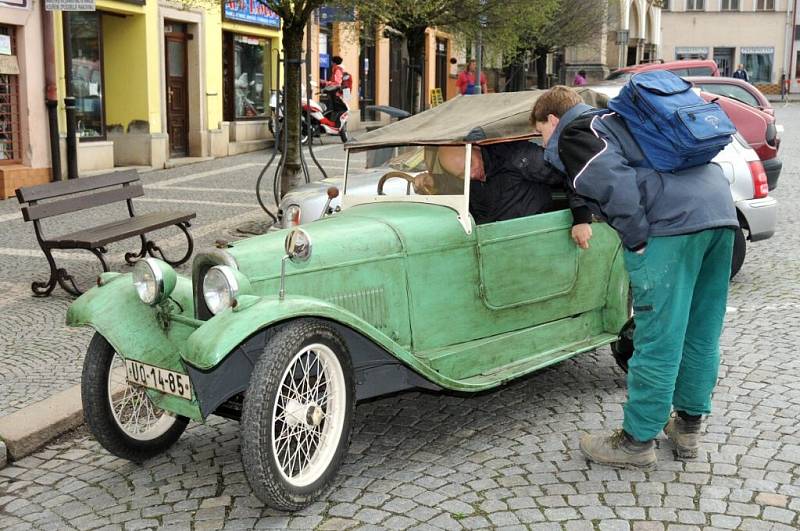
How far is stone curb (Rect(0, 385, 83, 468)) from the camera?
15.5 ft

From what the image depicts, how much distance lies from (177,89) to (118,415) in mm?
15938

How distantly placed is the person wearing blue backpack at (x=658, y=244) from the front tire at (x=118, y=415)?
201 centimetres

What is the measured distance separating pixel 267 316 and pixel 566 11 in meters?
28.5

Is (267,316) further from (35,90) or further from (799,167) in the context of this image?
(799,167)

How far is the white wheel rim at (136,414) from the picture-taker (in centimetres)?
448

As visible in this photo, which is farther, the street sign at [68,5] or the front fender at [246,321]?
the street sign at [68,5]

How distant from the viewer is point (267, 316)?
3779mm

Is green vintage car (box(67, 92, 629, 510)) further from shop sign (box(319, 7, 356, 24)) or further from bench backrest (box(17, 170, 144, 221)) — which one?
shop sign (box(319, 7, 356, 24))

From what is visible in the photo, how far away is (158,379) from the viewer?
4102 mm

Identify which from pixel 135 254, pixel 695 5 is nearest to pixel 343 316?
pixel 135 254

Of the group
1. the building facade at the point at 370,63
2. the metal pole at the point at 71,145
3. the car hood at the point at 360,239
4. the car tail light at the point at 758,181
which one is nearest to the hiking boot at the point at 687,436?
the car hood at the point at 360,239

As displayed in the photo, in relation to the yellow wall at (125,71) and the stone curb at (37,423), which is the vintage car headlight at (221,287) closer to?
the stone curb at (37,423)

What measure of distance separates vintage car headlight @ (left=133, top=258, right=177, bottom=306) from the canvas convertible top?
4.81 ft

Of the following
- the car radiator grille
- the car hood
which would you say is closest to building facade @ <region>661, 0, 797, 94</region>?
the car hood
